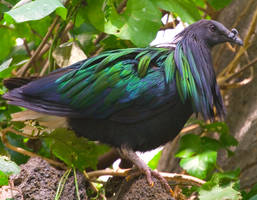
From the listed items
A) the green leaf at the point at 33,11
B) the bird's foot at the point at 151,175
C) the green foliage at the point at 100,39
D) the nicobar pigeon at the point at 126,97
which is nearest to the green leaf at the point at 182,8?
the green foliage at the point at 100,39

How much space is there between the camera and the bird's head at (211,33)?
250 cm

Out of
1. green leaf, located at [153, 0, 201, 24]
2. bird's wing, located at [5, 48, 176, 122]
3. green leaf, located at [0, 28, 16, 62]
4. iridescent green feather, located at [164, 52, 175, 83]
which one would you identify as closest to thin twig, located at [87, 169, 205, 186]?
bird's wing, located at [5, 48, 176, 122]

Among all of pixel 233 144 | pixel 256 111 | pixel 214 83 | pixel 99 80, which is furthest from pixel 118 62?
pixel 256 111

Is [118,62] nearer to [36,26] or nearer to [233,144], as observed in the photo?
[36,26]

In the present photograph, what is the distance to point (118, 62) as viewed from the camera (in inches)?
92.8

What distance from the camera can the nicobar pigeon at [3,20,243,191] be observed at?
2.31 m

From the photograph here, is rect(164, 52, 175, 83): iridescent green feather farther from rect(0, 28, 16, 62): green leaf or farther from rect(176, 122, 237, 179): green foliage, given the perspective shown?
rect(0, 28, 16, 62): green leaf

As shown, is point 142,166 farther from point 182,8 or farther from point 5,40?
point 5,40

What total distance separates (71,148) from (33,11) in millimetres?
752

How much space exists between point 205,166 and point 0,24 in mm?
1395

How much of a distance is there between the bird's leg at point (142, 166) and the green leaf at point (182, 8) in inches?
32.0

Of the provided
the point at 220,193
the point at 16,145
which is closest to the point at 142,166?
the point at 220,193

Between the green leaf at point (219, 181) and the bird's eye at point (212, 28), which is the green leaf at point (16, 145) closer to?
the green leaf at point (219, 181)

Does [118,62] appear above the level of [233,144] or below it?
above
